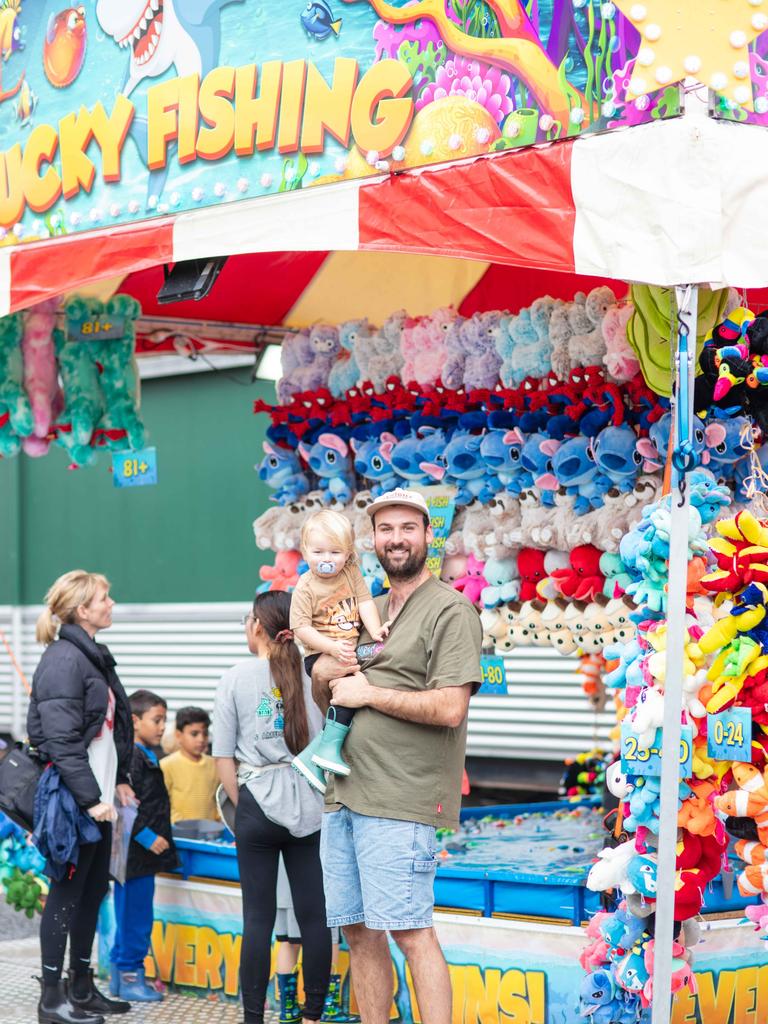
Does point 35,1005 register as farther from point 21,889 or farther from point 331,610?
point 331,610

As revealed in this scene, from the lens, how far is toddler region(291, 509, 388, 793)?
3.97 m

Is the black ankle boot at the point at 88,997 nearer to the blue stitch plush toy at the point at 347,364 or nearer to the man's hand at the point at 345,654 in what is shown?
the man's hand at the point at 345,654

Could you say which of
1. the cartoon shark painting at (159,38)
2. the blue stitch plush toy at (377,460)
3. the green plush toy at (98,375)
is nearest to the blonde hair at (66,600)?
the blue stitch plush toy at (377,460)

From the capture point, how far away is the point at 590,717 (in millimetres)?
9000

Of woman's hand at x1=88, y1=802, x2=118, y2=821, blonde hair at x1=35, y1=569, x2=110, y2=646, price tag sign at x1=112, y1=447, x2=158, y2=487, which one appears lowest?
woman's hand at x1=88, y1=802, x2=118, y2=821

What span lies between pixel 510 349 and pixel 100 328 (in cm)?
203

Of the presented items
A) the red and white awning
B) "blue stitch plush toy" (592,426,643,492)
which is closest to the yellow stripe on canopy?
"blue stitch plush toy" (592,426,643,492)

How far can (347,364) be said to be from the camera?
19.0 ft

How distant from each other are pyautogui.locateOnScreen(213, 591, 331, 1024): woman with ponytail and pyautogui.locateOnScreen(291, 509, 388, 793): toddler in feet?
1.57

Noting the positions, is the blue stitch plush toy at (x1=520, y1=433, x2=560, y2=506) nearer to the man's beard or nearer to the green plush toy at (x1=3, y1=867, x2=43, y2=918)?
the man's beard

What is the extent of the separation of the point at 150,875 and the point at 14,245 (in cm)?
229

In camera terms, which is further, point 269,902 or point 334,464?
point 334,464

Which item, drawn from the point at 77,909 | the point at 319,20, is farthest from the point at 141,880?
the point at 319,20

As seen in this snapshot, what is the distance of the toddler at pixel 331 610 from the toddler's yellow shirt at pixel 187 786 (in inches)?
76.7
